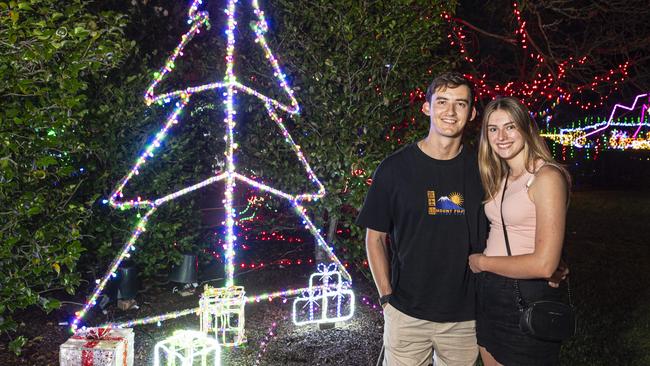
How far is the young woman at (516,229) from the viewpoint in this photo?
2.51m

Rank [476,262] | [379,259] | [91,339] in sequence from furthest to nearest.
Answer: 1. [91,339]
2. [379,259]
3. [476,262]

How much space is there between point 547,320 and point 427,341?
2.10ft

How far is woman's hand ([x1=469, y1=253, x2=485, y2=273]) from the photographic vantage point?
2.72 meters

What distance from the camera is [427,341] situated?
2.91 metres

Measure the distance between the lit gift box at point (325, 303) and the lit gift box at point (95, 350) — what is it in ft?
5.74

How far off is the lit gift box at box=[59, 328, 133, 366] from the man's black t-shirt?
6.74ft

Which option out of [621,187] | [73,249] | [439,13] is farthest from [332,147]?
[621,187]

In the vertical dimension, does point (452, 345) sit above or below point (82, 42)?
below

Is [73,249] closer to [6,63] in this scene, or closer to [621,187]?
[6,63]

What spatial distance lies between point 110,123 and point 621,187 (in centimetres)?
2012

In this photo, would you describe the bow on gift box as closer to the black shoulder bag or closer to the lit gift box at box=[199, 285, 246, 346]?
the lit gift box at box=[199, 285, 246, 346]

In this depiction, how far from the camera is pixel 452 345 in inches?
113

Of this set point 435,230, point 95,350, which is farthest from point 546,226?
point 95,350

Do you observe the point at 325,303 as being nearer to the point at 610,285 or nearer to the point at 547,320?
the point at 547,320
